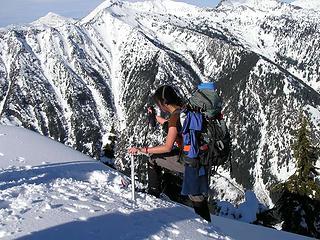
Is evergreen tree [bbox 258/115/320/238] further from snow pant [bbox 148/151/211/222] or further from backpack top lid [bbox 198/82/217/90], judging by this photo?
backpack top lid [bbox 198/82/217/90]

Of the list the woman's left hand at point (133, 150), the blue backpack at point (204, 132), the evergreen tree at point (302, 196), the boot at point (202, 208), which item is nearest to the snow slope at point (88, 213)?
the boot at point (202, 208)

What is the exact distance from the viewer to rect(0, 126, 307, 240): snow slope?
742 centimetres

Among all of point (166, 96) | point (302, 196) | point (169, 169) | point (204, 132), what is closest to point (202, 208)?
point (169, 169)

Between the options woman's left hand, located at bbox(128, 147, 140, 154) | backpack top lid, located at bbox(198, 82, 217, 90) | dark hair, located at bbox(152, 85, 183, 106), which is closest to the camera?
dark hair, located at bbox(152, 85, 183, 106)

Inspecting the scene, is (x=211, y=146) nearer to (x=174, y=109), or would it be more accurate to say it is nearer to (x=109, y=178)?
(x=174, y=109)

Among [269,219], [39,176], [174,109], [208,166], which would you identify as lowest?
[269,219]

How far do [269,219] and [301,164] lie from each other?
3.66 metres

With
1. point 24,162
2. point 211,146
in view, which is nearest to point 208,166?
point 211,146

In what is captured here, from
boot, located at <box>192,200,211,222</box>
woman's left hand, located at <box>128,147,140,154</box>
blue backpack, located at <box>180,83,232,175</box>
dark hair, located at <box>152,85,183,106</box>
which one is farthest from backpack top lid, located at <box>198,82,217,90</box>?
boot, located at <box>192,200,211,222</box>

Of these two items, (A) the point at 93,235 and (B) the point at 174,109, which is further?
(B) the point at 174,109

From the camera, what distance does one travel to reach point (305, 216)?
24.7 meters

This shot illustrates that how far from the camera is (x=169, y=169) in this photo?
10445mm

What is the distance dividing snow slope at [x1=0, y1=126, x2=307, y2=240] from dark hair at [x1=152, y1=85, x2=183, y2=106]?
7.74 ft

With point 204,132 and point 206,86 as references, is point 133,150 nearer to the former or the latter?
point 204,132
